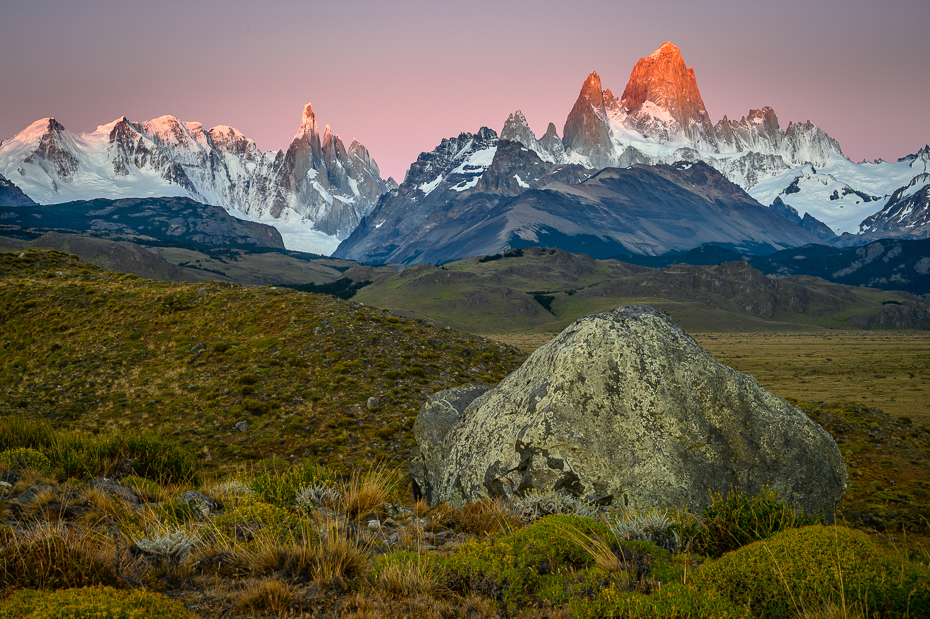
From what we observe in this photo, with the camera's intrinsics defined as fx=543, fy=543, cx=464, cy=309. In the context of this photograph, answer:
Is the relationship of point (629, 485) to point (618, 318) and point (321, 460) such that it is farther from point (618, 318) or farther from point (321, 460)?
point (321, 460)

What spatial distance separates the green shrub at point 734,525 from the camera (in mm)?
A: 8617

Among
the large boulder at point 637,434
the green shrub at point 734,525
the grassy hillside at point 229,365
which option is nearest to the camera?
the green shrub at point 734,525

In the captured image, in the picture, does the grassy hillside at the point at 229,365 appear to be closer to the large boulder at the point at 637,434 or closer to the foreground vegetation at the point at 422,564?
the large boulder at the point at 637,434

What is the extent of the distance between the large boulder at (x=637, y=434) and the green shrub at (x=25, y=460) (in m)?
8.61

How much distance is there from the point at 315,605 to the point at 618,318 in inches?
386

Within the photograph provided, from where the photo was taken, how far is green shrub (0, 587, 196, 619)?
5.21 meters

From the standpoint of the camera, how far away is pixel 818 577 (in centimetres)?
657

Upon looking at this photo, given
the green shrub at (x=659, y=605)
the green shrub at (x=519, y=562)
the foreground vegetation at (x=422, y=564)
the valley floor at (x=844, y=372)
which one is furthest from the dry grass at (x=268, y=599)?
the valley floor at (x=844, y=372)

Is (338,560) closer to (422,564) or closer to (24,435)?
(422,564)

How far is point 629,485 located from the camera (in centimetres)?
1082

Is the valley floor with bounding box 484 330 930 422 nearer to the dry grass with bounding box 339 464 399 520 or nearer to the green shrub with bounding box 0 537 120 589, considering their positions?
the dry grass with bounding box 339 464 399 520

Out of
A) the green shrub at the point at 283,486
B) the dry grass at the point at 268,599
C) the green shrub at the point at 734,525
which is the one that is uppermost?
the green shrub at the point at 734,525

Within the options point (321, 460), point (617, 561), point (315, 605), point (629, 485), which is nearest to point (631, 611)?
point (617, 561)

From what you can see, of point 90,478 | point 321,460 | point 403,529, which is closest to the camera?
point 403,529
